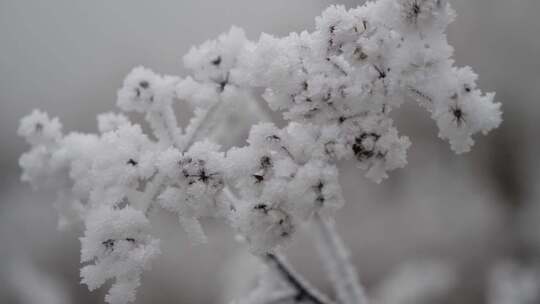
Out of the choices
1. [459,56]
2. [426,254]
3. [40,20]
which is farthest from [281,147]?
[40,20]

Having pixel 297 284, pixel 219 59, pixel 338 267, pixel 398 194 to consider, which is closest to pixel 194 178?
pixel 219 59

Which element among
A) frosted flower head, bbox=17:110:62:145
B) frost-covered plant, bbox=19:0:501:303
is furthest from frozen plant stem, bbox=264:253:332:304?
frosted flower head, bbox=17:110:62:145

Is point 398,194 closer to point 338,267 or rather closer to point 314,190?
point 338,267

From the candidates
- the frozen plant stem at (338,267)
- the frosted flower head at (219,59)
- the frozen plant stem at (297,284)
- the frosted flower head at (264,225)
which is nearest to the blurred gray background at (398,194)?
the frozen plant stem at (338,267)

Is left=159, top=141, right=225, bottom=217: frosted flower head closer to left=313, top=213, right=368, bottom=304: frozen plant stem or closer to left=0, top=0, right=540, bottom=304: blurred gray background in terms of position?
left=313, top=213, right=368, bottom=304: frozen plant stem

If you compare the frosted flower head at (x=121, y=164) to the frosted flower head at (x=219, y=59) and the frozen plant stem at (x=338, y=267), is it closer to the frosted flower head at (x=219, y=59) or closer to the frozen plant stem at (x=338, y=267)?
the frosted flower head at (x=219, y=59)

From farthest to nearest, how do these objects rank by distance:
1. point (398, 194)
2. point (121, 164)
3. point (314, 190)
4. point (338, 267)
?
1. point (398, 194)
2. point (338, 267)
3. point (121, 164)
4. point (314, 190)

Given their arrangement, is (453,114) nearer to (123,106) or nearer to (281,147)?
(281,147)
